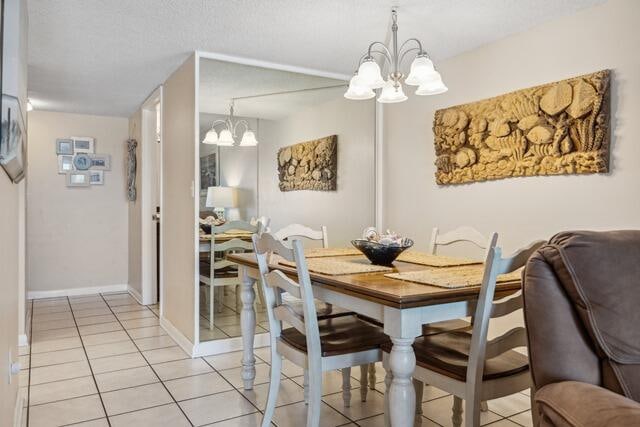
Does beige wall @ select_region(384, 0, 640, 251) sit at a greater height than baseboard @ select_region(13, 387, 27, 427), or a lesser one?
greater

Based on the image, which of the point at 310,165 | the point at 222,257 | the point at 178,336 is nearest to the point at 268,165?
the point at 310,165

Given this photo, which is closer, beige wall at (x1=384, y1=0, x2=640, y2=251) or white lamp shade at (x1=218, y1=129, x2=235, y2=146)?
beige wall at (x1=384, y1=0, x2=640, y2=251)

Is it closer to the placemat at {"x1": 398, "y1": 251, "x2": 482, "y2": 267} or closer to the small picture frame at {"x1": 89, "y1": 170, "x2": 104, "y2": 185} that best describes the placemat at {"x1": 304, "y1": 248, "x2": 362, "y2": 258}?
the placemat at {"x1": 398, "y1": 251, "x2": 482, "y2": 267}

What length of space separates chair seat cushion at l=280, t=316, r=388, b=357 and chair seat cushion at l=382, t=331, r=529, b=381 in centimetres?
9

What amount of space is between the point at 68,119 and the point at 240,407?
4199mm

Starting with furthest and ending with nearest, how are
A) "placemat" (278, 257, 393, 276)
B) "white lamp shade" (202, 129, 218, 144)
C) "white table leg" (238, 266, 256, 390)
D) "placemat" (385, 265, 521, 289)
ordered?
"white lamp shade" (202, 129, 218, 144) < "white table leg" (238, 266, 256, 390) < "placemat" (278, 257, 393, 276) < "placemat" (385, 265, 521, 289)

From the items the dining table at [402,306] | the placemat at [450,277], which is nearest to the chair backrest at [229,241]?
the dining table at [402,306]

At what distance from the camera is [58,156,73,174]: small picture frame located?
512cm

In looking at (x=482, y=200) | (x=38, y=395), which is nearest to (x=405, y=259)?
(x=482, y=200)

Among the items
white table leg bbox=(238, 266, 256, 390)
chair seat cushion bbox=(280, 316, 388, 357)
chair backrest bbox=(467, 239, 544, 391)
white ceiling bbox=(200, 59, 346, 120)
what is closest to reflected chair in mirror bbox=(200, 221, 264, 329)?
white table leg bbox=(238, 266, 256, 390)

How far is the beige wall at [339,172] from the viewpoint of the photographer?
3.50 m

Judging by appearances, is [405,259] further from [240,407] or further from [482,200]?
[240,407]

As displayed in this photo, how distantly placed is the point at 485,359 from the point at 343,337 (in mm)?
604

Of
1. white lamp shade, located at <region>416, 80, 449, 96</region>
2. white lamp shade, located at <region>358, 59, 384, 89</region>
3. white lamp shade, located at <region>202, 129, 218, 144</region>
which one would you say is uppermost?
white lamp shade, located at <region>358, 59, 384, 89</region>
